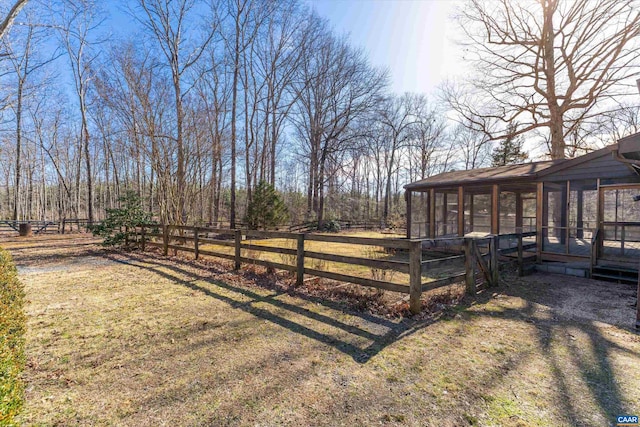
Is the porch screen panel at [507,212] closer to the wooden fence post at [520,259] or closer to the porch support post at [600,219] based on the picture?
the porch support post at [600,219]

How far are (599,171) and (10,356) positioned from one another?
1159cm

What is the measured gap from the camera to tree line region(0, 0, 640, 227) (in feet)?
38.3

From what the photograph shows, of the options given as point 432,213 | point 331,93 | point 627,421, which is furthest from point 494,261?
point 331,93

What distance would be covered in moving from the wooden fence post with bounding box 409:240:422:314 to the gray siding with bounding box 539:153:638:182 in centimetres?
712

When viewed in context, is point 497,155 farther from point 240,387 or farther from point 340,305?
point 240,387

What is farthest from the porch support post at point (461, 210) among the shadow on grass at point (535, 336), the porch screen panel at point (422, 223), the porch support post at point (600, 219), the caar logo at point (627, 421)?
the caar logo at point (627, 421)

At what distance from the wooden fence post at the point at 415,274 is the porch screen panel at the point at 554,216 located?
6674 mm

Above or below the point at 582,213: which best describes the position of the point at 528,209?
above

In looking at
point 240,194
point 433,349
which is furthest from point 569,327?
point 240,194

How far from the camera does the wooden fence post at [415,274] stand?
4.16 m

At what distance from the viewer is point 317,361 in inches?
117

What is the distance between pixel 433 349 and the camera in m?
3.26

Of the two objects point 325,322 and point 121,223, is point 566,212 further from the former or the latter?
point 121,223

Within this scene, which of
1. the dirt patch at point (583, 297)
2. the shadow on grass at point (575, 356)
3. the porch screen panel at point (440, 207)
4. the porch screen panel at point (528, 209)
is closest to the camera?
the shadow on grass at point (575, 356)
